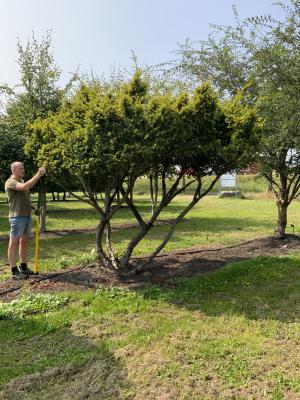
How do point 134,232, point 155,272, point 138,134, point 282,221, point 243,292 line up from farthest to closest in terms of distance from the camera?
point 134,232 < point 282,221 < point 155,272 < point 243,292 < point 138,134

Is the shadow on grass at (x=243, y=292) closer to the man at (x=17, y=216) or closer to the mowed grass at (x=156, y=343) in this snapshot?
the mowed grass at (x=156, y=343)

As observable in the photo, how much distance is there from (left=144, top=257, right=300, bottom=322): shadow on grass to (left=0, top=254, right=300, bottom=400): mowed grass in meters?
0.02

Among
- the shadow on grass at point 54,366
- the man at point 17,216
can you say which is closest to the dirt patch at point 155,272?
the man at point 17,216

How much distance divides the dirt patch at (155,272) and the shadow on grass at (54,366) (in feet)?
5.43

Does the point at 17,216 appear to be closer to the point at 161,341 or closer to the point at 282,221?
the point at 161,341

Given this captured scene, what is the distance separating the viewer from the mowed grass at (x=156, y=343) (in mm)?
3805

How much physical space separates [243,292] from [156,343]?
91.4 inches

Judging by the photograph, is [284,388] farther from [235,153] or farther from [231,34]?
[231,34]

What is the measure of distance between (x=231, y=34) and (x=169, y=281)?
647 centimetres

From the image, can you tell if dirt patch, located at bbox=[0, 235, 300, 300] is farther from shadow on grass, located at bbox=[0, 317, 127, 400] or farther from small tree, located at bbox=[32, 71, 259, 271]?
shadow on grass, located at bbox=[0, 317, 127, 400]

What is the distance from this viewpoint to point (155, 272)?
7.65 metres

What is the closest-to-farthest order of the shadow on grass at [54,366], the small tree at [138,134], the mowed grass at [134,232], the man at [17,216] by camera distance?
the shadow on grass at [54,366] < the small tree at [138,134] < the man at [17,216] < the mowed grass at [134,232]

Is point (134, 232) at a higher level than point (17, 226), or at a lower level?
lower

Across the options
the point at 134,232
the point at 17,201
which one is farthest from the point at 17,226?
the point at 134,232
